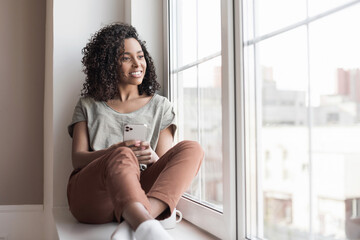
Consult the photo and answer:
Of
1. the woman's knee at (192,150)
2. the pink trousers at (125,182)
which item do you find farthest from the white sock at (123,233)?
the woman's knee at (192,150)

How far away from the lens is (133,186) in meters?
1.22

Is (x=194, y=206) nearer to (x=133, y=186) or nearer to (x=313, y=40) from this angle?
(x=133, y=186)

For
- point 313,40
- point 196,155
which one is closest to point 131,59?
point 196,155

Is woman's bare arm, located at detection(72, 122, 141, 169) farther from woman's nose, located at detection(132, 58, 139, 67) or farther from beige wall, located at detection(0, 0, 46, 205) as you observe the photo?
beige wall, located at detection(0, 0, 46, 205)

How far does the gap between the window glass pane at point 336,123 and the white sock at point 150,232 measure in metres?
0.38

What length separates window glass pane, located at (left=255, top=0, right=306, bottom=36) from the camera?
1165 millimetres

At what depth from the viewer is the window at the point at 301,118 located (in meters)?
0.99

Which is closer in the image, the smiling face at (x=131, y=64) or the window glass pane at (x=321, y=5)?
the window glass pane at (x=321, y=5)

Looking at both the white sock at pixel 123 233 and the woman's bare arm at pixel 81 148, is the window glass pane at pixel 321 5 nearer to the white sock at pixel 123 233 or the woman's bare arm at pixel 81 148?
the white sock at pixel 123 233

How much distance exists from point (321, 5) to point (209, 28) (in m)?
0.68

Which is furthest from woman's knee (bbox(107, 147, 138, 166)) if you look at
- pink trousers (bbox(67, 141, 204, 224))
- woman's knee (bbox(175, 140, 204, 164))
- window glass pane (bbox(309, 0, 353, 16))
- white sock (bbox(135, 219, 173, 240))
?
window glass pane (bbox(309, 0, 353, 16))

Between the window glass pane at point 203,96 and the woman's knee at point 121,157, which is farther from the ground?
the window glass pane at point 203,96

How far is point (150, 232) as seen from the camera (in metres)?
1.06

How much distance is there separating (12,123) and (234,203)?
1.61m
